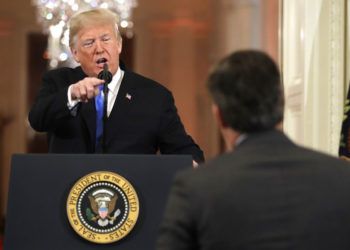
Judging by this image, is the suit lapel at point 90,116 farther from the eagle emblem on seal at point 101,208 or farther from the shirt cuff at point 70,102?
the eagle emblem on seal at point 101,208

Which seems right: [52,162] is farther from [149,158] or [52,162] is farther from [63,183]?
[149,158]

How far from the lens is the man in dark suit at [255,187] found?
176cm

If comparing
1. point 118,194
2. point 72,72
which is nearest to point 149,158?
Answer: point 118,194

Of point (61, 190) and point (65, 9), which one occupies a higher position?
point (65, 9)

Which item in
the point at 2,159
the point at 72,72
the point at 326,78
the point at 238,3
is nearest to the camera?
the point at 72,72

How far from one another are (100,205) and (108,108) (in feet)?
1.87

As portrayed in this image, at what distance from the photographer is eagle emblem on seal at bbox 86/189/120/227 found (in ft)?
8.80

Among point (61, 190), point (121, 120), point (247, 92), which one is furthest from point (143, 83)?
point (247, 92)

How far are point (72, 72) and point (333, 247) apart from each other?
173 centimetres

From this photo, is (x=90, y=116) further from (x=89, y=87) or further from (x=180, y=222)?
(x=180, y=222)

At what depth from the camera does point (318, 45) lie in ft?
16.0

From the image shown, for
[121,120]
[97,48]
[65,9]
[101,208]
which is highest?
[65,9]

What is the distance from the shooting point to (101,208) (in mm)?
2680

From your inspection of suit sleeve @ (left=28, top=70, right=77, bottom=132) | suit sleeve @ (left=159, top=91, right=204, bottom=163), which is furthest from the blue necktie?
suit sleeve @ (left=159, top=91, right=204, bottom=163)
